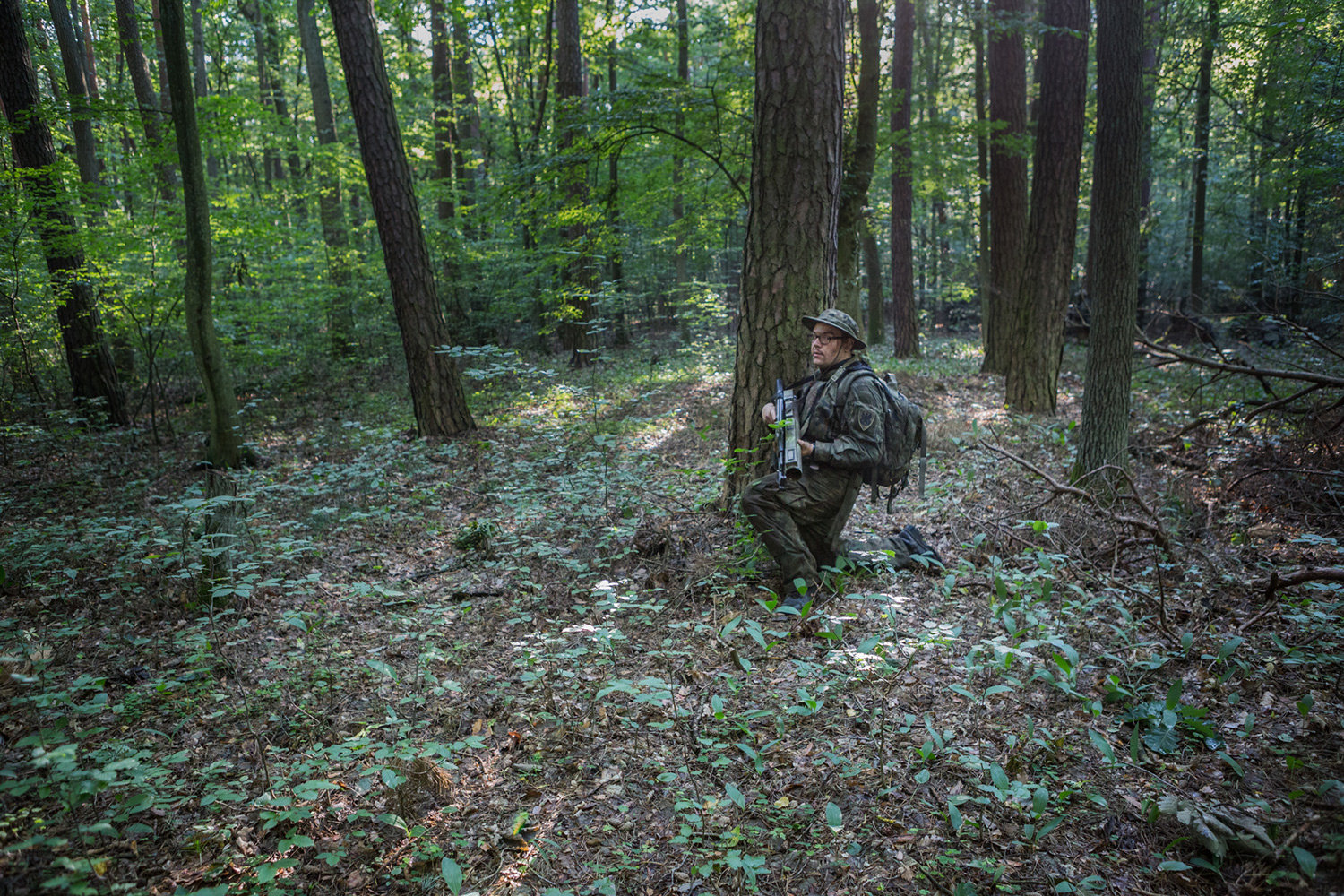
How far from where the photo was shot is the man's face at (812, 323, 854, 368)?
4.66 meters

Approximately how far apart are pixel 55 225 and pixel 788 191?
1007 centimetres

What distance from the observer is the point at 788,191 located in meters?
5.29

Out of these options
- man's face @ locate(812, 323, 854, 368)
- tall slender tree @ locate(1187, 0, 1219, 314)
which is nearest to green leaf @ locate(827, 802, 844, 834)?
man's face @ locate(812, 323, 854, 368)

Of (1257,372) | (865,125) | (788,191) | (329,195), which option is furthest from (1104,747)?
(329,195)

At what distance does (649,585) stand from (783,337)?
2199mm

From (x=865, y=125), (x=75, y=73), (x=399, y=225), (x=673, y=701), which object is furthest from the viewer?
(x=75, y=73)

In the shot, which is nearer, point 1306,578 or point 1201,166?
point 1306,578

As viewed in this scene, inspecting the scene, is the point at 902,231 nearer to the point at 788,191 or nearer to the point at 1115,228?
the point at 1115,228

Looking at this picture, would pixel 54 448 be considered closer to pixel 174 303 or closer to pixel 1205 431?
pixel 174 303

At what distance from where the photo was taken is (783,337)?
17.6 feet

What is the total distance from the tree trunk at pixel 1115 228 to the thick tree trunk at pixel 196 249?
30.2ft

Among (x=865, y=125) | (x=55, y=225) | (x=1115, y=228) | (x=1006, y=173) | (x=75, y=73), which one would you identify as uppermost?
(x=75, y=73)

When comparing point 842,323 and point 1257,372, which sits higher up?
point 842,323

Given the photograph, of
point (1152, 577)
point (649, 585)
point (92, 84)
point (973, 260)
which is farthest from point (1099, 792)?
point (973, 260)
